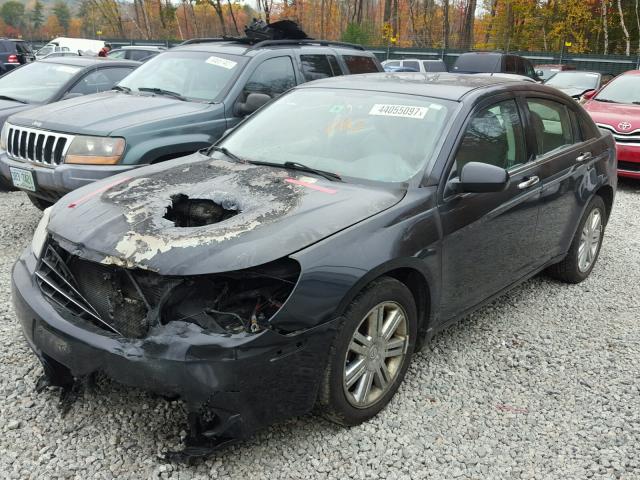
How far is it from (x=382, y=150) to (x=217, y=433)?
1.84 meters

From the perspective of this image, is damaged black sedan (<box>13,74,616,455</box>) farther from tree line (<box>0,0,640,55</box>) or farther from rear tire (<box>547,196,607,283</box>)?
tree line (<box>0,0,640,55</box>)

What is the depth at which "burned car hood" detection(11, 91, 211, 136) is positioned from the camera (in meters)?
5.12

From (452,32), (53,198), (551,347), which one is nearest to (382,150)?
(551,347)

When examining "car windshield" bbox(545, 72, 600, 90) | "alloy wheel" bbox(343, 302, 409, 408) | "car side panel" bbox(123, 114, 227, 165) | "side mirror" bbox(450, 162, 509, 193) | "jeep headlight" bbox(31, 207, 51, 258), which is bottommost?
"alloy wheel" bbox(343, 302, 409, 408)

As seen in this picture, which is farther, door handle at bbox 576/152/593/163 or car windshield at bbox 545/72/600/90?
car windshield at bbox 545/72/600/90

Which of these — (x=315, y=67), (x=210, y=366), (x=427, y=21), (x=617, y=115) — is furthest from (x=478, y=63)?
(x=427, y=21)

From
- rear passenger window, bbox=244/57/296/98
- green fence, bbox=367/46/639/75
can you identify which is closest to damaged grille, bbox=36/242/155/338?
rear passenger window, bbox=244/57/296/98

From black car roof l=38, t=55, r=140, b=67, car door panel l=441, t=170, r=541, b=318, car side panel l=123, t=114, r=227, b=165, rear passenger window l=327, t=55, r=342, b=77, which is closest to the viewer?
car door panel l=441, t=170, r=541, b=318

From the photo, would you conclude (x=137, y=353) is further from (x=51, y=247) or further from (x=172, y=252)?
(x=51, y=247)

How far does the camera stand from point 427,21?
54469 millimetres

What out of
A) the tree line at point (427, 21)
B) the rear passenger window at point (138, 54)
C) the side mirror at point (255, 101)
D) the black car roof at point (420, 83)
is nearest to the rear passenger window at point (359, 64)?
the side mirror at point (255, 101)

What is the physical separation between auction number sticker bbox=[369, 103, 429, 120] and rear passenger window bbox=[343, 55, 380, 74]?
12.7 feet

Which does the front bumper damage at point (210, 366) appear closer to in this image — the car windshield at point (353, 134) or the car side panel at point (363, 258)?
the car side panel at point (363, 258)

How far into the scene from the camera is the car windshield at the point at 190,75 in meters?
6.03
